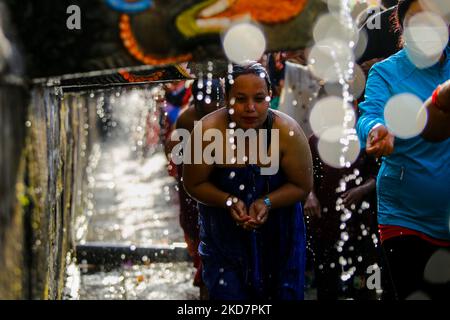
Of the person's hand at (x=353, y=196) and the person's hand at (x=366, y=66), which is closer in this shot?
the person's hand at (x=366, y=66)

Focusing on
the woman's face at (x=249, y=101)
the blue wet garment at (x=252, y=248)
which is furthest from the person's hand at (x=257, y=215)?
the woman's face at (x=249, y=101)

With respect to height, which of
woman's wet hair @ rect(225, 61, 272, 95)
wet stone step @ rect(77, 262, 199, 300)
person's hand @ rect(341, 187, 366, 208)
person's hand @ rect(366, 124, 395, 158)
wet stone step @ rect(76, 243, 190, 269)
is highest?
woman's wet hair @ rect(225, 61, 272, 95)

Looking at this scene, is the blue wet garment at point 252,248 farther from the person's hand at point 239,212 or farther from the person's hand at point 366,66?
the person's hand at point 366,66

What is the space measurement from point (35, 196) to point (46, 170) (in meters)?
0.21

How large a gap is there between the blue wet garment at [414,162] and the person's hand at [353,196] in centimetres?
145

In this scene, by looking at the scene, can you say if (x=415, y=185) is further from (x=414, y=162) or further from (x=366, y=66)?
(x=366, y=66)

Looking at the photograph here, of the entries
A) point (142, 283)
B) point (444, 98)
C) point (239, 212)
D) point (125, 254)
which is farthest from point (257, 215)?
point (125, 254)

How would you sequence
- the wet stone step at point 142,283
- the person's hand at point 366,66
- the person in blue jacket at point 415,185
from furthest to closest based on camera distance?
the wet stone step at point 142,283 → the person's hand at point 366,66 → the person in blue jacket at point 415,185

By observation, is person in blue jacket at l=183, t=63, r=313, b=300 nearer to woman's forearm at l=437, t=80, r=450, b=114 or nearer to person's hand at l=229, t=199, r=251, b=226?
person's hand at l=229, t=199, r=251, b=226

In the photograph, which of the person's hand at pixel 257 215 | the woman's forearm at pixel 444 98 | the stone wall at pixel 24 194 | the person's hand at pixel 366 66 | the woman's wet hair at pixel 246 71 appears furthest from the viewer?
the person's hand at pixel 366 66

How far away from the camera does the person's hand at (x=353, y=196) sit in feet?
16.9

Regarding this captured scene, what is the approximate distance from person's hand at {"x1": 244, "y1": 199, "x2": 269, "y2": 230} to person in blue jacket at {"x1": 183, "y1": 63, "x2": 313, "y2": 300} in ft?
0.20

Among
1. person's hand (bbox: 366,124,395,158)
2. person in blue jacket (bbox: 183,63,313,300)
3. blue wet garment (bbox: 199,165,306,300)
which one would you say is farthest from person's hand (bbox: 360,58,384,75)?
person's hand (bbox: 366,124,395,158)

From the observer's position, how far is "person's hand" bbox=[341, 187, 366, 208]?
16.9 feet
